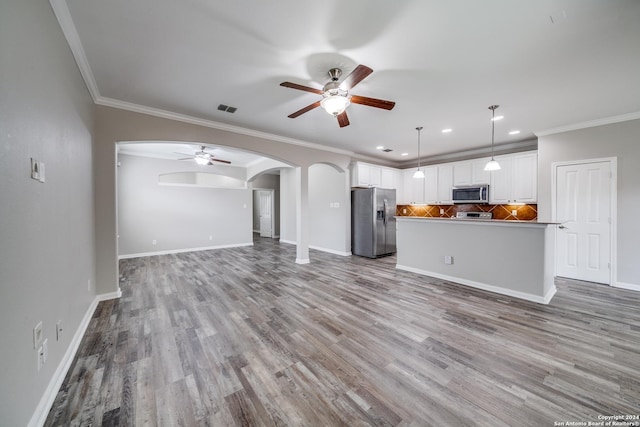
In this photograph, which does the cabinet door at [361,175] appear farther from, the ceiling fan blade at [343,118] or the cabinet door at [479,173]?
the ceiling fan blade at [343,118]

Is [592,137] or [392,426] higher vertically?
[592,137]

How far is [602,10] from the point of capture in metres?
1.79

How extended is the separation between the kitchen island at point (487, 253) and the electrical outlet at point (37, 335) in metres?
4.81

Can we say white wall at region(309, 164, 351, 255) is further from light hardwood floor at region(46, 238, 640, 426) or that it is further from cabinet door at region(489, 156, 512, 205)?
cabinet door at region(489, 156, 512, 205)

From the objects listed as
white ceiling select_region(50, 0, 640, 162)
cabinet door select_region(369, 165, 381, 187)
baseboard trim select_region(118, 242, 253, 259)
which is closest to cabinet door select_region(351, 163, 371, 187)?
cabinet door select_region(369, 165, 381, 187)

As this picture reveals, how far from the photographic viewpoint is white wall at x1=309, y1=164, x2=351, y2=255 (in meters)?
6.35

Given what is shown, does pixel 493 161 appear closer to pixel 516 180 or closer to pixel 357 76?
pixel 516 180

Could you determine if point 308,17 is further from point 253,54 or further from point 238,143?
point 238,143

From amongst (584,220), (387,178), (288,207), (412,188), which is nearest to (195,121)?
(288,207)

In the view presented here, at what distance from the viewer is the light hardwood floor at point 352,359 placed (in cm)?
149

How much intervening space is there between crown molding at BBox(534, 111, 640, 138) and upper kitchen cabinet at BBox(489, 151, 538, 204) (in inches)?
29.5

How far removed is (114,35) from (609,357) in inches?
206

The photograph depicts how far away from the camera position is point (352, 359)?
2.01 metres

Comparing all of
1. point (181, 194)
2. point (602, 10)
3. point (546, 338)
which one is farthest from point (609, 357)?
point (181, 194)
